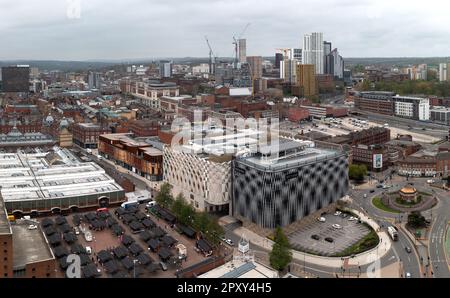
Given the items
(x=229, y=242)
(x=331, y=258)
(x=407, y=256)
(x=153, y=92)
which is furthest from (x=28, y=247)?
(x=153, y=92)

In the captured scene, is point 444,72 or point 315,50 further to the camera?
point 315,50

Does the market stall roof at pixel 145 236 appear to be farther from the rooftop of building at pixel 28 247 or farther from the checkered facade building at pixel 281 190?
the checkered facade building at pixel 281 190

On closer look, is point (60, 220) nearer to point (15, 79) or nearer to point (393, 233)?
point (393, 233)

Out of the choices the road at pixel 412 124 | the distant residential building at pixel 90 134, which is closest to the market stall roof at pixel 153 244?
the distant residential building at pixel 90 134

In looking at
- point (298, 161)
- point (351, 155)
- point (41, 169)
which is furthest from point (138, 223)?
point (351, 155)

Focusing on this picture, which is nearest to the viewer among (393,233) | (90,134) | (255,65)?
(393,233)
